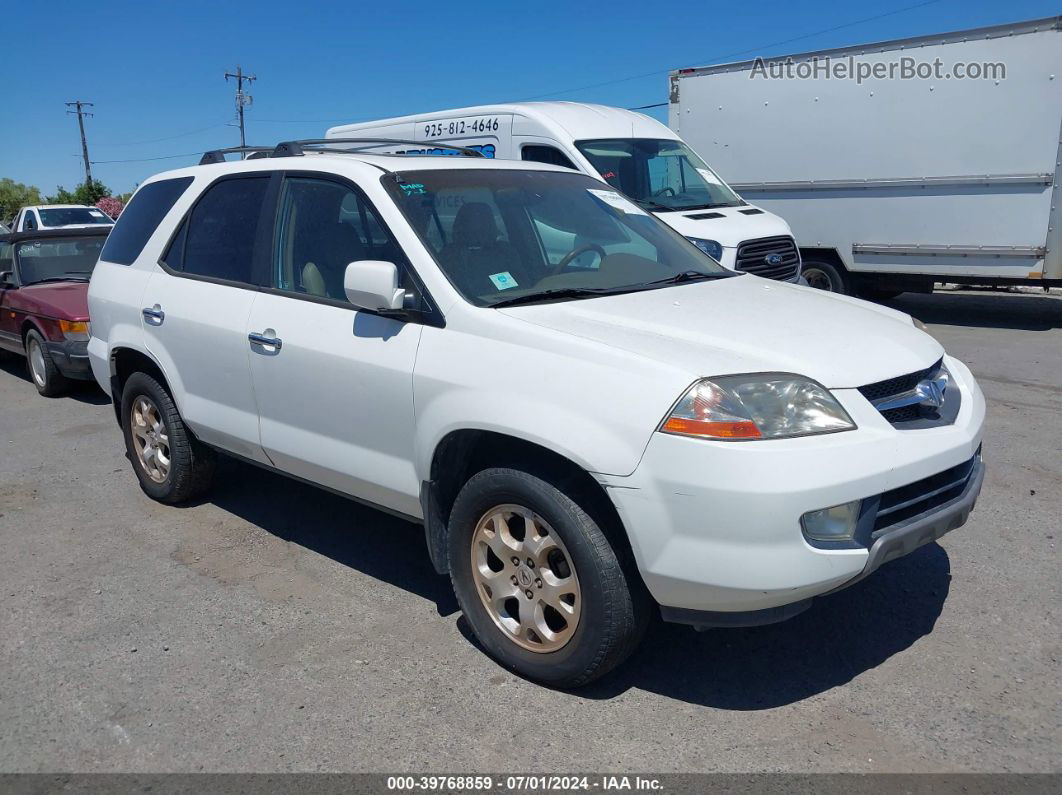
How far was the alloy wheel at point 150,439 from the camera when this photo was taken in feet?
17.3

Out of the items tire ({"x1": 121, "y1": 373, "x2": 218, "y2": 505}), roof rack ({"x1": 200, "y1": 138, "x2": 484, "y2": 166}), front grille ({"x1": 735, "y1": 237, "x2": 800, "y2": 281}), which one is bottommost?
tire ({"x1": 121, "y1": 373, "x2": 218, "y2": 505})

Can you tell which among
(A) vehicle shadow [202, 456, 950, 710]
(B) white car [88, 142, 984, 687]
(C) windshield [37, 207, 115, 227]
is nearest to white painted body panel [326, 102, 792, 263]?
(B) white car [88, 142, 984, 687]

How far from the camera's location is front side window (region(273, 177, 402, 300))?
400 cm

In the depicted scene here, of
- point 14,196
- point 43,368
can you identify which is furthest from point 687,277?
point 14,196

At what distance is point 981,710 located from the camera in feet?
10.3

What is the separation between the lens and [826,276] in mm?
11945

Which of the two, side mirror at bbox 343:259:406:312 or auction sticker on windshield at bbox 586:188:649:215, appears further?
auction sticker on windshield at bbox 586:188:649:215

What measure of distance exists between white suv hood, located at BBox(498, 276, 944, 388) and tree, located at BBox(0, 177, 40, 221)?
260 ft

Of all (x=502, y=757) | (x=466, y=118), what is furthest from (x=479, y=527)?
(x=466, y=118)

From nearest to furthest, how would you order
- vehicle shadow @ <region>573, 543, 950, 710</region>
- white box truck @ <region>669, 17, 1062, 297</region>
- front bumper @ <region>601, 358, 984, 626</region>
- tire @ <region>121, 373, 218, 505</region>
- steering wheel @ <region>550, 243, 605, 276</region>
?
front bumper @ <region>601, 358, 984, 626</region> → vehicle shadow @ <region>573, 543, 950, 710</region> → steering wheel @ <region>550, 243, 605, 276</region> → tire @ <region>121, 373, 218, 505</region> → white box truck @ <region>669, 17, 1062, 297</region>

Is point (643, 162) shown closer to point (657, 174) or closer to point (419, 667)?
point (657, 174)

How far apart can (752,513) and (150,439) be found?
3.86m

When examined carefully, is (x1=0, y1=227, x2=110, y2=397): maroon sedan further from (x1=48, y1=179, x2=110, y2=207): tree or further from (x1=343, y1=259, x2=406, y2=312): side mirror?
(x1=48, y1=179, x2=110, y2=207): tree

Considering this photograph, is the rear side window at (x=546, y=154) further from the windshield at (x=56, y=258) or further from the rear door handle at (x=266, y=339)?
the rear door handle at (x=266, y=339)
